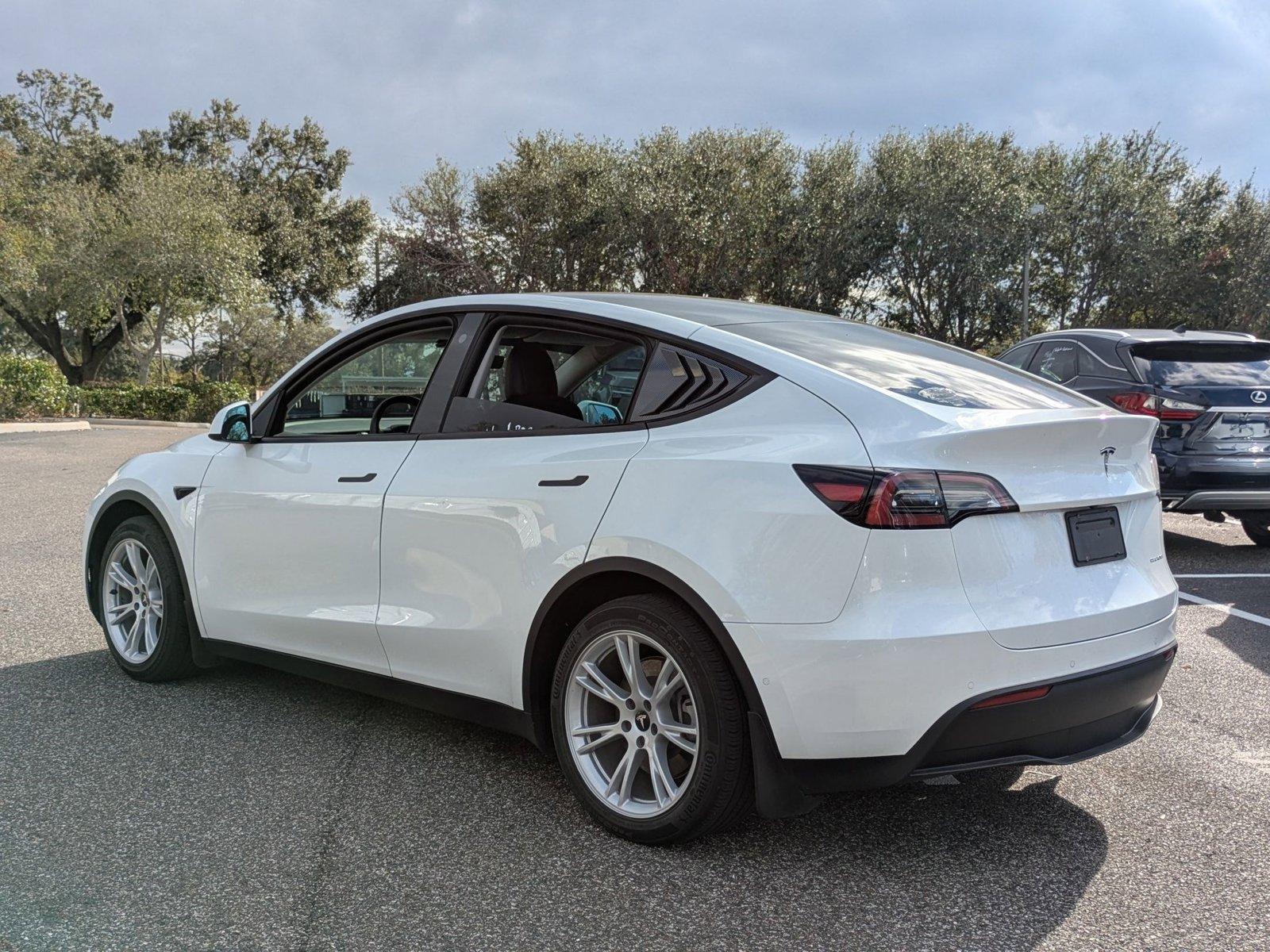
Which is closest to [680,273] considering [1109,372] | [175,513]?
[1109,372]

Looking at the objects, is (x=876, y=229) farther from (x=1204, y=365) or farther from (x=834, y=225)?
(x=1204, y=365)

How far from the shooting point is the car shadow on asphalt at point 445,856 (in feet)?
8.57

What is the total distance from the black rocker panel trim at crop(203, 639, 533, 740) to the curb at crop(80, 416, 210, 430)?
26.4m

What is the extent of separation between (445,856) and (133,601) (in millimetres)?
2521

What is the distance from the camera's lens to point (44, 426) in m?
23.8

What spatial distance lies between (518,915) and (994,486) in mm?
1609

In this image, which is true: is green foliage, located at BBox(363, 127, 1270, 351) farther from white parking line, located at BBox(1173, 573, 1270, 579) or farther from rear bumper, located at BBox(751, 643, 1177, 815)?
rear bumper, located at BBox(751, 643, 1177, 815)

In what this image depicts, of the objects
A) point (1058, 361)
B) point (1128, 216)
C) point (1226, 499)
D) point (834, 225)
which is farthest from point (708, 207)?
point (1226, 499)

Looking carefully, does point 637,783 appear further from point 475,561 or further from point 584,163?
point 584,163

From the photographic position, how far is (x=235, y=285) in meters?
33.3

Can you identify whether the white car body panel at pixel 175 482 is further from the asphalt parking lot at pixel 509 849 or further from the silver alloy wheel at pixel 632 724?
the silver alloy wheel at pixel 632 724

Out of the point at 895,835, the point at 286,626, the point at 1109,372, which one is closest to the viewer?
the point at 895,835

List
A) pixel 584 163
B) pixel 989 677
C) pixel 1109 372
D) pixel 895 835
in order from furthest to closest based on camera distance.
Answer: pixel 584 163 → pixel 1109 372 → pixel 895 835 → pixel 989 677

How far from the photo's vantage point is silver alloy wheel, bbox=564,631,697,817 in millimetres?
2965
